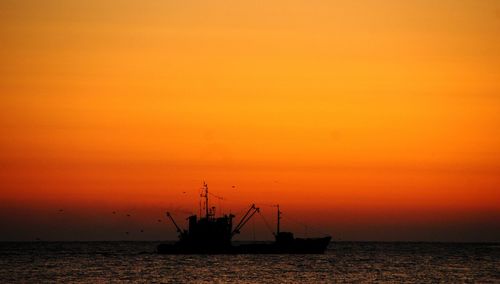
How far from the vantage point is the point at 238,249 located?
589 ft

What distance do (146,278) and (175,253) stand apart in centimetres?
6498

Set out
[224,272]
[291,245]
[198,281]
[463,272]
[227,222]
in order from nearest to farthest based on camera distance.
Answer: [198,281], [224,272], [463,272], [227,222], [291,245]

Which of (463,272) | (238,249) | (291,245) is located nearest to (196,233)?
(238,249)

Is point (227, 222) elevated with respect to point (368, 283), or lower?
elevated

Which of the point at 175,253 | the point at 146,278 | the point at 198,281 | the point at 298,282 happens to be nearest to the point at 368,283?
the point at 298,282

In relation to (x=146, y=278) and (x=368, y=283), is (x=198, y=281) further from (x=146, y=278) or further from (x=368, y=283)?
(x=368, y=283)

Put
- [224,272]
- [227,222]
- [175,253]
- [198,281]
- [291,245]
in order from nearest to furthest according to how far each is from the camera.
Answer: [198,281]
[224,272]
[227,222]
[175,253]
[291,245]

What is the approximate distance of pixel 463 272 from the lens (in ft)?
422

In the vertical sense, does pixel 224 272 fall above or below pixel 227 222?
below

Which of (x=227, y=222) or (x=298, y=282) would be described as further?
(x=227, y=222)

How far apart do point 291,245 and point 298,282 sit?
86.8 meters

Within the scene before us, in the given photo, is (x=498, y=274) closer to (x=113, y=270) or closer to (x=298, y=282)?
(x=298, y=282)

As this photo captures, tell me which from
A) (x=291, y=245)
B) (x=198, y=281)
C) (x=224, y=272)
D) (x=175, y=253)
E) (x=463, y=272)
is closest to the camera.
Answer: (x=198, y=281)

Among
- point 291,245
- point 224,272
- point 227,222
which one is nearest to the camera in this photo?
point 224,272
